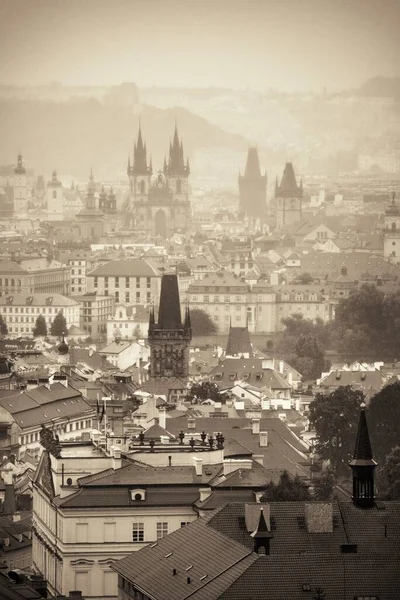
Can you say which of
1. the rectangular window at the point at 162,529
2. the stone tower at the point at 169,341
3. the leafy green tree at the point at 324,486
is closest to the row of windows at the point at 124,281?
the stone tower at the point at 169,341

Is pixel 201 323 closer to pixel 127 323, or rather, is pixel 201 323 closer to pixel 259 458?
pixel 127 323

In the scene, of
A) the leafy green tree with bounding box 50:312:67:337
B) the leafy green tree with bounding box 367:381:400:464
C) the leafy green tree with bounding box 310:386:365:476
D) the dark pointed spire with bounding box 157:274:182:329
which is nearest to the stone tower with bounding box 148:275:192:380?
the dark pointed spire with bounding box 157:274:182:329

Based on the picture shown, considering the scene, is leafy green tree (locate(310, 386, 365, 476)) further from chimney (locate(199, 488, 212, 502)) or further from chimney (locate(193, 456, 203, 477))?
chimney (locate(199, 488, 212, 502))

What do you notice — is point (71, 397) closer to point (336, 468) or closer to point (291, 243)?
point (336, 468)

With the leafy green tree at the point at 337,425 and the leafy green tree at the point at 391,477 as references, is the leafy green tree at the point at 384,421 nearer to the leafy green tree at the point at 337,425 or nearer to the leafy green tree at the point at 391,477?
the leafy green tree at the point at 337,425

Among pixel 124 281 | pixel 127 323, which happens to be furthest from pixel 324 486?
pixel 124 281

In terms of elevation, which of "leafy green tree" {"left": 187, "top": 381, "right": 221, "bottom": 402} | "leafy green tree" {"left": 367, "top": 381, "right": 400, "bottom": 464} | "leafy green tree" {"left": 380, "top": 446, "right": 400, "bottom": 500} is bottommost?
"leafy green tree" {"left": 187, "top": 381, "right": 221, "bottom": 402}
